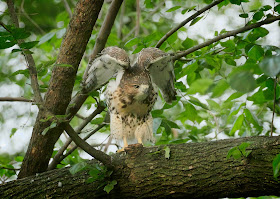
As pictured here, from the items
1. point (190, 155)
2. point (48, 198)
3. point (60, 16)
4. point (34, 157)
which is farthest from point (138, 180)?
point (60, 16)

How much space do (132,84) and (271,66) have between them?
2498 mm

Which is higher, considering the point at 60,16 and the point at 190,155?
the point at 60,16

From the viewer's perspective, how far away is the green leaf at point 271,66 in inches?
42.6

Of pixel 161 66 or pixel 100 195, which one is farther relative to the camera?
pixel 161 66

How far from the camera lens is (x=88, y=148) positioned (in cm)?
271

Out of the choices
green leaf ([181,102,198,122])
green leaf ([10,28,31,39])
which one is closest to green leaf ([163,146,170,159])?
green leaf ([181,102,198,122])

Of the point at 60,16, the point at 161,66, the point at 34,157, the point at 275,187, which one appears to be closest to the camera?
the point at 275,187

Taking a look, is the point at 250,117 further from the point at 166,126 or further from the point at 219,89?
the point at 219,89

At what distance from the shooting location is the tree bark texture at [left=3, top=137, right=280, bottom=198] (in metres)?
2.64

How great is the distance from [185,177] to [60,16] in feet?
8.42

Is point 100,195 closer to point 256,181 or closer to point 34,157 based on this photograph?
point 34,157

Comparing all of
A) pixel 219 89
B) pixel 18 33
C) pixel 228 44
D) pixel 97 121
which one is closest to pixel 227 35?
pixel 228 44

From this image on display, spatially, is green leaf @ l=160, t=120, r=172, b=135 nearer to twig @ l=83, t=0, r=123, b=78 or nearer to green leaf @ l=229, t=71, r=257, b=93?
twig @ l=83, t=0, r=123, b=78

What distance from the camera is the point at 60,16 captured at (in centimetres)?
427
